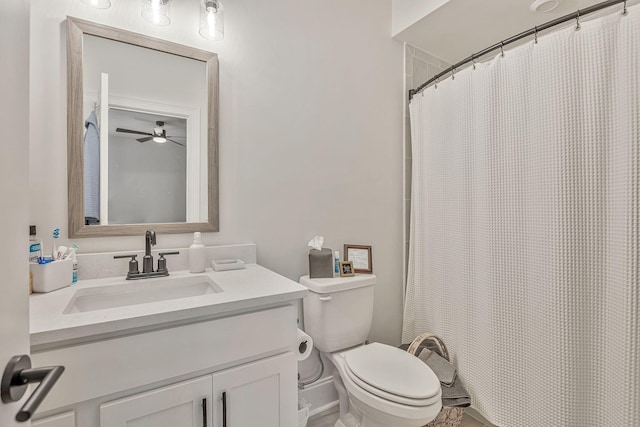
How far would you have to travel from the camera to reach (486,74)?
145cm

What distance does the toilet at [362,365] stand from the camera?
45.5 inches

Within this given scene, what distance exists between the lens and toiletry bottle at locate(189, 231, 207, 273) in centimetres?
124

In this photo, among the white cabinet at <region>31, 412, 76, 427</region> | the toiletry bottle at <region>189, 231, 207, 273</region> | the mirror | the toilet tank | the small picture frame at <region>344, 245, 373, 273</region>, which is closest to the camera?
the white cabinet at <region>31, 412, 76, 427</region>

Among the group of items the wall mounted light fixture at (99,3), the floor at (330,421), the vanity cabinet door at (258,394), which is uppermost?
the wall mounted light fixture at (99,3)

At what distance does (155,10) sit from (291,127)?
0.75m

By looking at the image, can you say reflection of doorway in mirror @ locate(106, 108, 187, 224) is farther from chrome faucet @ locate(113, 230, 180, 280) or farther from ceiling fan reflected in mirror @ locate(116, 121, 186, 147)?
chrome faucet @ locate(113, 230, 180, 280)

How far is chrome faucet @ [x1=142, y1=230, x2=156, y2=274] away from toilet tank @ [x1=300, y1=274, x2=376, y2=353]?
28.1 inches

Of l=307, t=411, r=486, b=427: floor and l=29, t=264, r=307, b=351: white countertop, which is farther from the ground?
l=29, t=264, r=307, b=351: white countertop

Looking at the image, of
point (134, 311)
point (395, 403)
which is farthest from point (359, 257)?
point (134, 311)

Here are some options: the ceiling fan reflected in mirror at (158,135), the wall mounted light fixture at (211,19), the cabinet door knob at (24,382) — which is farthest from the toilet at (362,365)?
the wall mounted light fixture at (211,19)

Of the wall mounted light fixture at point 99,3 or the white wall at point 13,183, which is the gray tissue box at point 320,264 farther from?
the wall mounted light fixture at point 99,3

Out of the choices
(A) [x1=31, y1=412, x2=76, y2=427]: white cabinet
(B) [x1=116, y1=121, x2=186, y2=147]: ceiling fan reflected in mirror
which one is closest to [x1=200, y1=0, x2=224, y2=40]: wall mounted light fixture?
(B) [x1=116, y1=121, x2=186, y2=147]: ceiling fan reflected in mirror

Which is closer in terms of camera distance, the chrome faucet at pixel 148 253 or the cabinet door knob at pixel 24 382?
the cabinet door knob at pixel 24 382

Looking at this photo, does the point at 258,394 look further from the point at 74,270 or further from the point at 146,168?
the point at 146,168
